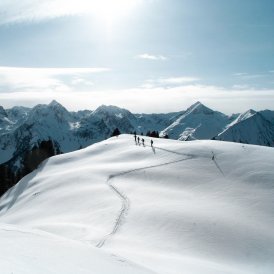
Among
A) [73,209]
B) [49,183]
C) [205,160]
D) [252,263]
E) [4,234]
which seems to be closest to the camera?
[4,234]

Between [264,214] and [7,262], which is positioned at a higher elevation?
[7,262]

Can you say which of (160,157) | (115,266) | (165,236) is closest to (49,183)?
(160,157)

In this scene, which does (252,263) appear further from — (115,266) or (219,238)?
(115,266)

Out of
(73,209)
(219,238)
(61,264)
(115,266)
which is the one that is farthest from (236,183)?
(61,264)

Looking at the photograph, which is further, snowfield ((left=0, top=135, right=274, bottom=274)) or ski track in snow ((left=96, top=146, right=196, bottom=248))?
ski track in snow ((left=96, top=146, right=196, bottom=248))

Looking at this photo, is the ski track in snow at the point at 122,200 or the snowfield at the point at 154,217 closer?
the snowfield at the point at 154,217

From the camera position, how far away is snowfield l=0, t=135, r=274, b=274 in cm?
1585

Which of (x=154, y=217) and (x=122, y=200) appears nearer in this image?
(x=154, y=217)

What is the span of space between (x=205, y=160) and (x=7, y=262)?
122ft

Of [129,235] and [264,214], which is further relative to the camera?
[264,214]

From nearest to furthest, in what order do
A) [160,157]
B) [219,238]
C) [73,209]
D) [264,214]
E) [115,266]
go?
[115,266] → [219,238] → [264,214] → [73,209] → [160,157]

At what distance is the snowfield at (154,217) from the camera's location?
1585 centimetres

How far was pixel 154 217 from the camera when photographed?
28203 millimetres

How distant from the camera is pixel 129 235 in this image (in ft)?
82.2
